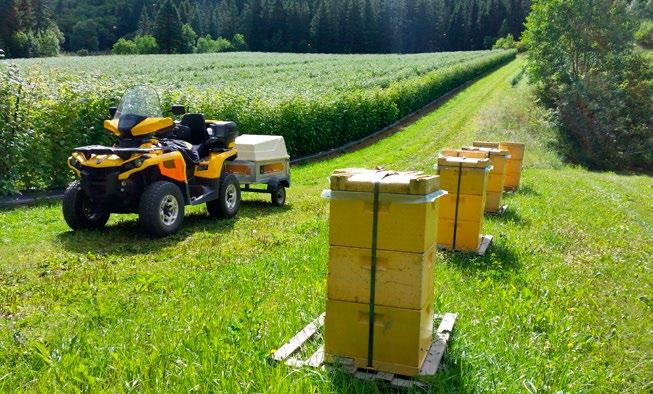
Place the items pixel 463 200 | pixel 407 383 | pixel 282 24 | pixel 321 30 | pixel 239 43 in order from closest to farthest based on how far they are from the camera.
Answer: pixel 407 383 → pixel 463 200 → pixel 239 43 → pixel 321 30 → pixel 282 24

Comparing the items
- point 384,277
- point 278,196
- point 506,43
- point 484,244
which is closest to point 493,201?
point 484,244

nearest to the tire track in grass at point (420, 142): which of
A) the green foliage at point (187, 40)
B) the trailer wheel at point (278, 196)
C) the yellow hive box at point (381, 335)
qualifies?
the trailer wheel at point (278, 196)

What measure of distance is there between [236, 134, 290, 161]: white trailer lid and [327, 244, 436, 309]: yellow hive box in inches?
275

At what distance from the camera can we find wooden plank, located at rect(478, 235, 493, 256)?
298 inches

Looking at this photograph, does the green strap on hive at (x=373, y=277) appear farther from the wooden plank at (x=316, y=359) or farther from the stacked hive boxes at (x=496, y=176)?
the stacked hive boxes at (x=496, y=176)

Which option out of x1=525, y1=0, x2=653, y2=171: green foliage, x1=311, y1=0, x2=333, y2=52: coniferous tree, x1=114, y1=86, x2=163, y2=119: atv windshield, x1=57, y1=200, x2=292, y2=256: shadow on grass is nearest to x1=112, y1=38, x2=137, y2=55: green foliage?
x1=311, y1=0, x2=333, y2=52: coniferous tree

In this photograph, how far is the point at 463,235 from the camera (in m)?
7.66

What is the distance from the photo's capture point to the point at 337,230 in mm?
3840

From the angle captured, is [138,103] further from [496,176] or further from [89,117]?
[496,176]

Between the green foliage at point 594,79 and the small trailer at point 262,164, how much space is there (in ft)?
68.7

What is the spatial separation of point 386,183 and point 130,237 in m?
5.31

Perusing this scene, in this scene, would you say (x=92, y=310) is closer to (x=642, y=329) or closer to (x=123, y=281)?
(x=123, y=281)

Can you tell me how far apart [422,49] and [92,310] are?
99106 mm

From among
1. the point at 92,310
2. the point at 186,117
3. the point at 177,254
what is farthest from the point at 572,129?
the point at 92,310
